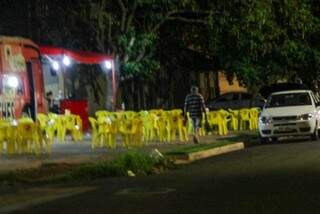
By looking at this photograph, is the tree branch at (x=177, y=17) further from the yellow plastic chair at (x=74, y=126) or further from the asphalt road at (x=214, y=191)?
the asphalt road at (x=214, y=191)

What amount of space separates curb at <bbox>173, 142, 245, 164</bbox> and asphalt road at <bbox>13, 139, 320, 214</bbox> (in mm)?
1054

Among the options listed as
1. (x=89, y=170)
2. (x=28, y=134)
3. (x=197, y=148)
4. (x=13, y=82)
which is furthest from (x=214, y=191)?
(x=13, y=82)

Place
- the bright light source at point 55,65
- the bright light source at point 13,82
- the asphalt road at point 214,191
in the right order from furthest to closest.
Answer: the bright light source at point 55,65, the bright light source at point 13,82, the asphalt road at point 214,191

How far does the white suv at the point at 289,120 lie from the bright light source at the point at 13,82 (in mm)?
8039

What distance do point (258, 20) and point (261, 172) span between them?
16.6 meters

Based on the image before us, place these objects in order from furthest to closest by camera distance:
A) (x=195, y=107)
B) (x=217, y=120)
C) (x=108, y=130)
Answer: (x=217, y=120)
(x=195, y=107)
(x=108, y=130)

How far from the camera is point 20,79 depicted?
27.8 m

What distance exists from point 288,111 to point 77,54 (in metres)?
8.87

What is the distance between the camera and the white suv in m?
25.9

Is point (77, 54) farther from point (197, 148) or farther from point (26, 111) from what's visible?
point (197, 148)

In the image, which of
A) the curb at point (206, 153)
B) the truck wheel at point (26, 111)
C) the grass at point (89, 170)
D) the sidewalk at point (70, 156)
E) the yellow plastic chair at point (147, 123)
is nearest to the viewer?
the grass at point (89, 170)

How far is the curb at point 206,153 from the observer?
818 inches

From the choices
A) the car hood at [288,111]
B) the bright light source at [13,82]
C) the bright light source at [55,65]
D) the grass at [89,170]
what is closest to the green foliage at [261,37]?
the bright light source at [55,65]

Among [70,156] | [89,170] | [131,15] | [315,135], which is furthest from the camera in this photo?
[131,15]
